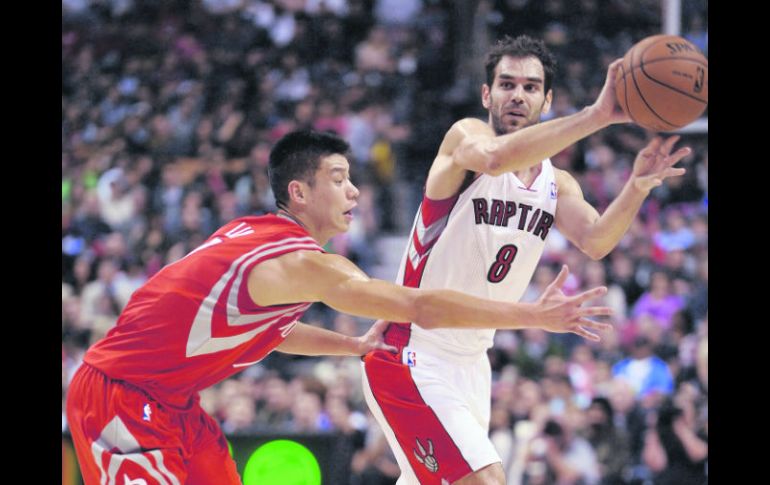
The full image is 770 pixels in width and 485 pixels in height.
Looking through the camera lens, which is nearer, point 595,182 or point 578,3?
point 595,182

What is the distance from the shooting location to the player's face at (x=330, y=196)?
5.20m

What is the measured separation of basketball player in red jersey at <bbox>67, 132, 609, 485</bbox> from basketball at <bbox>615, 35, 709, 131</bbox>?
3.27ft

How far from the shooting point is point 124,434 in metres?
4.73

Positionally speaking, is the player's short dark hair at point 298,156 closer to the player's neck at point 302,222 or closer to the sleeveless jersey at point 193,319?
the player's neck at point 302,222

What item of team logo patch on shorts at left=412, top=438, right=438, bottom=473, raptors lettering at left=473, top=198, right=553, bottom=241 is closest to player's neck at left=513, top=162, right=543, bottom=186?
raptors lettering at left=473, top=198, right=553, bottom=241

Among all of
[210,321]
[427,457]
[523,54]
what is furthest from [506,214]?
[210,321]

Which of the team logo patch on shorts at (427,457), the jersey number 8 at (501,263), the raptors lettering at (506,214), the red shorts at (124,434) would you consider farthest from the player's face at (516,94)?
the red shorts at (124,434)

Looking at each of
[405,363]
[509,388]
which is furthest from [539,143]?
[509,388]

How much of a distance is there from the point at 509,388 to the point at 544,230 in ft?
16.4

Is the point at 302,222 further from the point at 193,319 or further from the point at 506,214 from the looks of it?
the point at 506,214

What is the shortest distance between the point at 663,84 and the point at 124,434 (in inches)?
116
